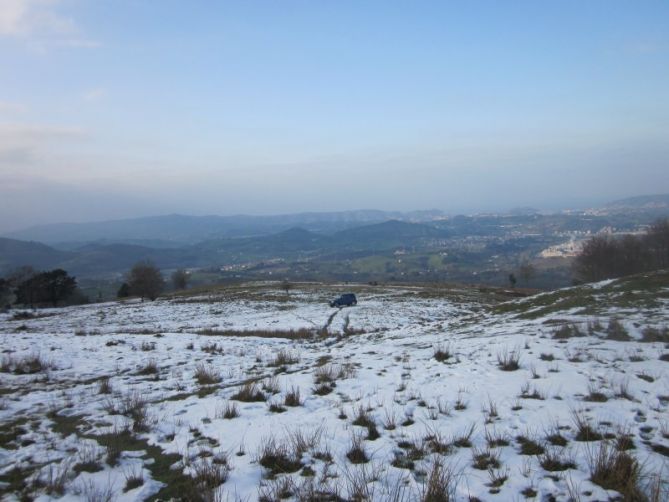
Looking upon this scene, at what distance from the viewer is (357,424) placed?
5.98m

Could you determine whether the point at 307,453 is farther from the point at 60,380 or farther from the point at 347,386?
the point at 60,380

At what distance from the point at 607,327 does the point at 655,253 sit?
217ft

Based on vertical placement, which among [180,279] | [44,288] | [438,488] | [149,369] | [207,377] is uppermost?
[438,488]

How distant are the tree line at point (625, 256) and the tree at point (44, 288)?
88312mm

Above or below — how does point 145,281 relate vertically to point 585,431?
below

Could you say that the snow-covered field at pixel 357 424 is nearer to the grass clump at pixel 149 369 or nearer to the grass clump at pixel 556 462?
the grass clump at pixel 556 462

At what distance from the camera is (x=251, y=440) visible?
561 cm

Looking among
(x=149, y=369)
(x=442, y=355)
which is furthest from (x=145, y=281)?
(x=442, y=355)

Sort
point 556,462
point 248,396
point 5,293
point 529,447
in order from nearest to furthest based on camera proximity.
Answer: point 556,462, point 529,447, point 248,396, point 5,293

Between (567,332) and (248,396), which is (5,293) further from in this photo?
(567,332)

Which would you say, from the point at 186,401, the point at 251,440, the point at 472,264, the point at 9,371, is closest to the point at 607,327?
the point at 251,440

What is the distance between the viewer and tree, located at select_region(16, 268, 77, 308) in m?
62.1

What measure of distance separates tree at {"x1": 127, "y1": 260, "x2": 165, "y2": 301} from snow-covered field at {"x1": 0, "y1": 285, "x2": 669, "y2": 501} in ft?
167

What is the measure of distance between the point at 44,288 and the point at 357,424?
76166mm
